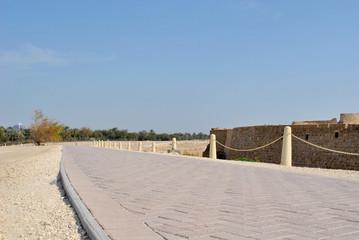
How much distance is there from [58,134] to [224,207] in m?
86.7

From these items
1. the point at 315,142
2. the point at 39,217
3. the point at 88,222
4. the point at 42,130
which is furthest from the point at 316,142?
the point at 42,130

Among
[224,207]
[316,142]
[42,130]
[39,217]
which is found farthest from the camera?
[42,130]

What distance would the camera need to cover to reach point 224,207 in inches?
184

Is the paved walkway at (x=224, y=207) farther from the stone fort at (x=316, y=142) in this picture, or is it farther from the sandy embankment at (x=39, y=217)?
the stone fort at (x=316, y=142)

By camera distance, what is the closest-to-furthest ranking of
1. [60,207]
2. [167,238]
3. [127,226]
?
[167,238], [127,226], [60,207]

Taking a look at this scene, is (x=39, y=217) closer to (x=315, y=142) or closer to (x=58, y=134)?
(x=315, y=142)

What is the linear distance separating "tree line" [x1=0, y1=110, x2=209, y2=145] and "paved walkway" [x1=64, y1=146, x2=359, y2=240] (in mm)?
63870

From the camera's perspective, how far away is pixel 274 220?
3986 millimetres

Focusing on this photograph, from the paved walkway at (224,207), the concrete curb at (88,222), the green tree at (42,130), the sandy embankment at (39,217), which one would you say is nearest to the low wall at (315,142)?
the paved walkway at (224,207)

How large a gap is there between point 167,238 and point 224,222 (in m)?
0.84

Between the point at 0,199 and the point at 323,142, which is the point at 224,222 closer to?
the point at 0,199

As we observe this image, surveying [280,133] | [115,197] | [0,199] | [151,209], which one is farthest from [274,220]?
[280,133]

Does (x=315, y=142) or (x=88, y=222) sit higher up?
(x=315, y=142)

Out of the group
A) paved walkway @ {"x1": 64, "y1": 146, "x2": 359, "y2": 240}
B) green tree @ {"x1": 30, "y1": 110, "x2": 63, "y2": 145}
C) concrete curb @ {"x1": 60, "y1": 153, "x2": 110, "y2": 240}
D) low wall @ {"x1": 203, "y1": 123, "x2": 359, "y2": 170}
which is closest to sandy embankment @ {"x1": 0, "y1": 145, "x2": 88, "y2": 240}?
concrete curb @ {"x1": 60, "y1": 153, "x2": 110, "y2": 240}
